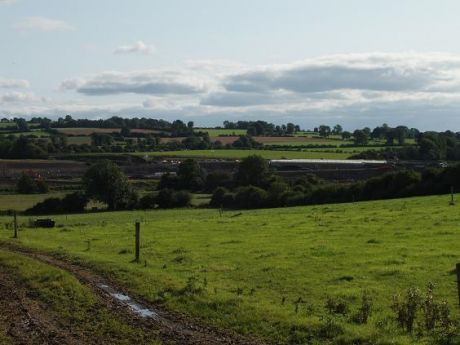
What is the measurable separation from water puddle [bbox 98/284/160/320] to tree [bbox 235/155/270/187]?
304 feet

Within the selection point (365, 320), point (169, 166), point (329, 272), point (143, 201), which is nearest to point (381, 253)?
point (329, 272)

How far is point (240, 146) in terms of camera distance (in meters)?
193

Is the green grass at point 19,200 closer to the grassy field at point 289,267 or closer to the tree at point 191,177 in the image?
the tree at point 191,177

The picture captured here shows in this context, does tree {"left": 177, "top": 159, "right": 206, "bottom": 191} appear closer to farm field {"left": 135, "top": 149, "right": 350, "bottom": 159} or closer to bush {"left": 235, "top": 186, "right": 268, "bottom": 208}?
bush {"left": 235, "top": 186, "right": 268, "bottom": 208}

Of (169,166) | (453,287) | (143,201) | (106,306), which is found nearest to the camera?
(106,306)

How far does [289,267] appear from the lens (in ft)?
83.1

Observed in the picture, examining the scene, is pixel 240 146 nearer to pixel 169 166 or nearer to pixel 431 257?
pixel 169 166

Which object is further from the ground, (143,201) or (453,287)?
(453,287)

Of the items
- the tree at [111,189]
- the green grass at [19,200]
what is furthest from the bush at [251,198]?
the green grass at [19,200]

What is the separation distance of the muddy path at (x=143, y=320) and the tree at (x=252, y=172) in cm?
9250

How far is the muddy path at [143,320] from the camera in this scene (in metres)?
15.3

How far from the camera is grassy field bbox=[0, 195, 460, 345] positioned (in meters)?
16.6

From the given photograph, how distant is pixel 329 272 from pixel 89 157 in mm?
134097

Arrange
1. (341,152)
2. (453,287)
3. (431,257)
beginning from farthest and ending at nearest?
(341,152) < (431,257) < (453,287)
